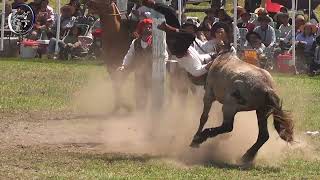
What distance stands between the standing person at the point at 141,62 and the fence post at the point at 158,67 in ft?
5.71

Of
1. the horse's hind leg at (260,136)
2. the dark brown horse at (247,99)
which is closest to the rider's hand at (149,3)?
the dark brown horse at (247,99)

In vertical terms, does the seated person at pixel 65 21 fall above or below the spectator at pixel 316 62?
above

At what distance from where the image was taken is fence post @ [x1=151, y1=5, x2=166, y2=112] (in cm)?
1176

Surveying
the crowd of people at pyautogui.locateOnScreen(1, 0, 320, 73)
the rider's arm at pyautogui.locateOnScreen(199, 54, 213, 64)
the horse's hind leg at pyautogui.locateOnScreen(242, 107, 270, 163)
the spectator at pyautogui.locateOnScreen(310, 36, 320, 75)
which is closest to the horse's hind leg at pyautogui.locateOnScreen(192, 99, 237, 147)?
the horse's hind leg at pyautogui.locateOnScreen(242, 107, 270, 163)

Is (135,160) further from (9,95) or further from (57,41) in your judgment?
(57,41)

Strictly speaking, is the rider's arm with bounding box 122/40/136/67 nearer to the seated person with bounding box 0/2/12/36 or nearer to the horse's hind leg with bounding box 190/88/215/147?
the horse's hind leg with bounding box 190/88/215/147

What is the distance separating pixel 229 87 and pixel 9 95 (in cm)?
710

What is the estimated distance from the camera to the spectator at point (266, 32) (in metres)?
21.4

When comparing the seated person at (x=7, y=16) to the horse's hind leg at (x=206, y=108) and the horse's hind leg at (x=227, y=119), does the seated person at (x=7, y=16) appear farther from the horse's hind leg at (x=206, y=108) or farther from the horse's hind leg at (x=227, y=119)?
the horse's hind leg at (x=227, y=119)

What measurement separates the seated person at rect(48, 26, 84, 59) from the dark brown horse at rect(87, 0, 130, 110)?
28.9ft

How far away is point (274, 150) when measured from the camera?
10.6 m

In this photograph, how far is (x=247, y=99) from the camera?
9.66m

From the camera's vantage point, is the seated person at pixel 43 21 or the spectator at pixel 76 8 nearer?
the seated person at pixel 43 21

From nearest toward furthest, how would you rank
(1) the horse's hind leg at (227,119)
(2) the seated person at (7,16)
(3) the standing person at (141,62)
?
(1) the horse's hind leg at (227,119) < (3) the standing person at (141,62) < (2) the seated person at (7,16)
